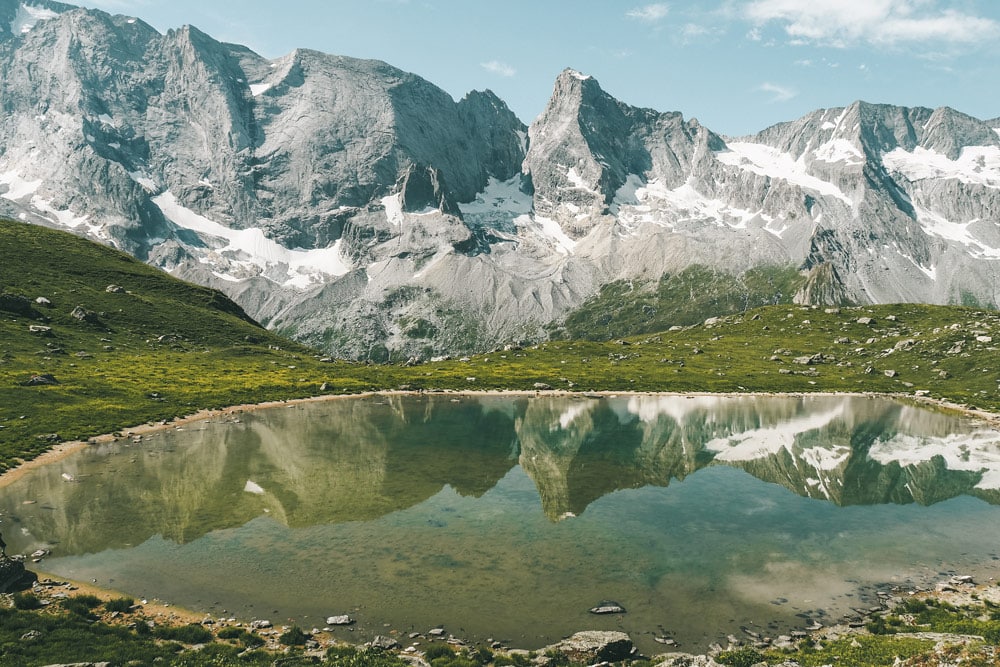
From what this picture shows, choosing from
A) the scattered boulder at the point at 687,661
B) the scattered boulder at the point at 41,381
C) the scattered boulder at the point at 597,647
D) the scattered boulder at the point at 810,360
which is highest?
the scattered boulder at the point at 810,360

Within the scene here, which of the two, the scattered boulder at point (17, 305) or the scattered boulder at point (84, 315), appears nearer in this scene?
the scattered boulder at point (17, 305)

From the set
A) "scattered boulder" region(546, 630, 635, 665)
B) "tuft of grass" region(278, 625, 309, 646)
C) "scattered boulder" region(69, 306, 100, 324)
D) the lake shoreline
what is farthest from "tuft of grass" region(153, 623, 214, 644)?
"scattered boulder" region(69, 306, 100, 324)

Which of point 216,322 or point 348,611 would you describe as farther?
point 216,322

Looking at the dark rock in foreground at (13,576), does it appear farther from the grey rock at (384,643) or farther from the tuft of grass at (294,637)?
the grey rock at (384,643)

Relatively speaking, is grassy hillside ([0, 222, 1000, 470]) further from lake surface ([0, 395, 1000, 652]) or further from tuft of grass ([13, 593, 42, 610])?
tuft of grass ([13, 593, 42, 610])

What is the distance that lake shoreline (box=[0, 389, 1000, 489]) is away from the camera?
152ft

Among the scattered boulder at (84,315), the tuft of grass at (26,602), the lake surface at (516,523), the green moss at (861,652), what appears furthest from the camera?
the scattered boulder at (84,315)

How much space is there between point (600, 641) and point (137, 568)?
2318 cm

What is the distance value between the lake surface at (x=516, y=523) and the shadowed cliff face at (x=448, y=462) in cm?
27

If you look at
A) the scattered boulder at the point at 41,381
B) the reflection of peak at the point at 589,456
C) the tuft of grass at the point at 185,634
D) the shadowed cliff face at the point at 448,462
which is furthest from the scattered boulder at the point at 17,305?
the tuft of grass at the point at 185,634

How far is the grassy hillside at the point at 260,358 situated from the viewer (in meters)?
67.2

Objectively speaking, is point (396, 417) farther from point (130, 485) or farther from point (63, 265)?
point (63, 265)

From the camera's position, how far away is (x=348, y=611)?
25219 millimetres

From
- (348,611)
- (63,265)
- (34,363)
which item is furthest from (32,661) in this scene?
(63,265)
